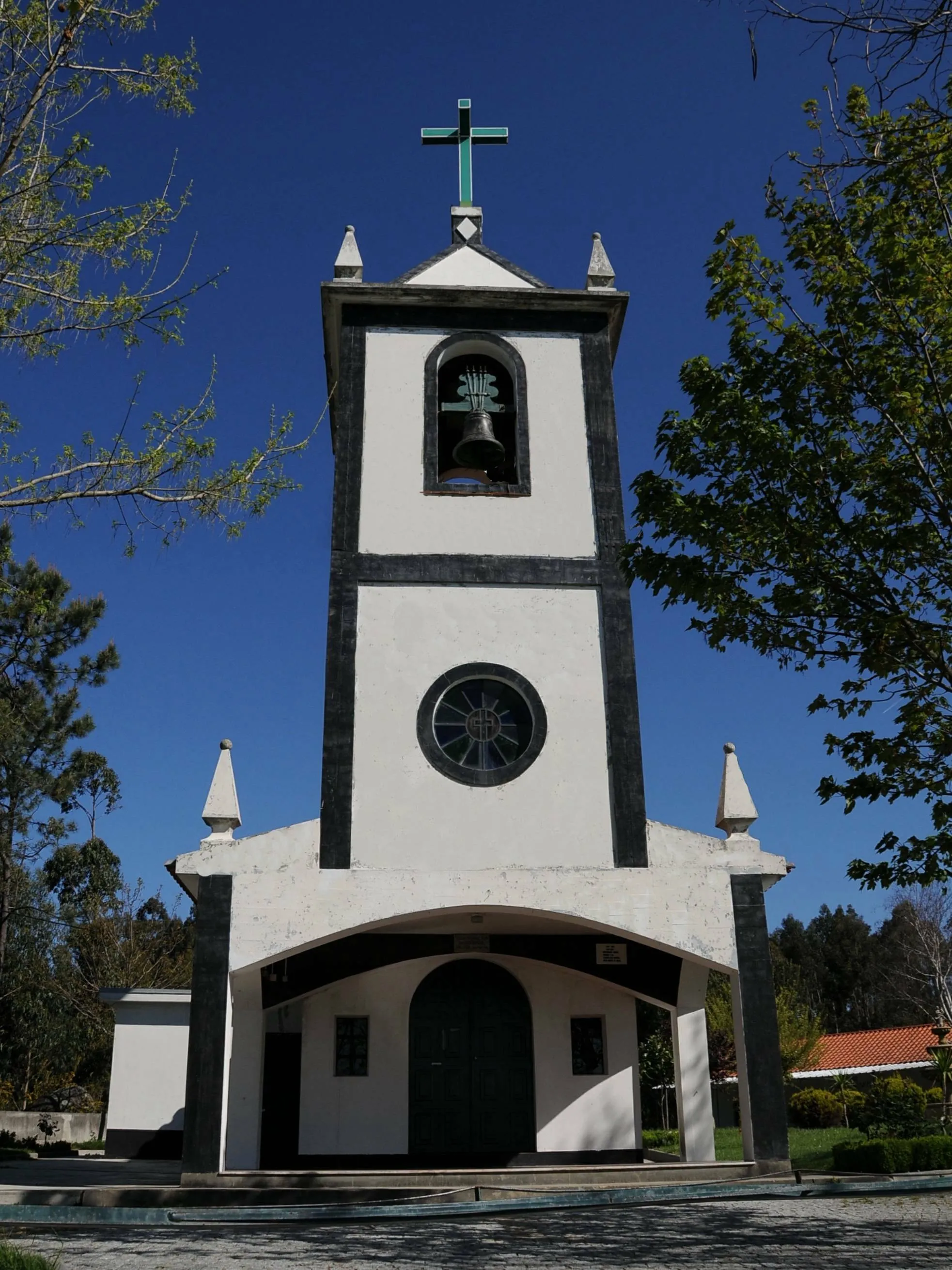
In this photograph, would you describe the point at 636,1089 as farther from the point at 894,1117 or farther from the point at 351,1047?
the point at 351,1047

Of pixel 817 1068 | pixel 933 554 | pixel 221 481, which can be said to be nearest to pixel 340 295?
pixel 221 481

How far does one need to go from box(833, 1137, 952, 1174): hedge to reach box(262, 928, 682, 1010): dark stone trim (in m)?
2.57

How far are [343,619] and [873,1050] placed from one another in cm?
3123

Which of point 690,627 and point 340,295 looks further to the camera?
point 340,295

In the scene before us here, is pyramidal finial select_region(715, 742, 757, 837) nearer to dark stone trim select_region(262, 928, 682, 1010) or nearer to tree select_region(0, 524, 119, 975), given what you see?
dark stone trim select_region(262, 928, 682, 1010)

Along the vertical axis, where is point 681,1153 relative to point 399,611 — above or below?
below

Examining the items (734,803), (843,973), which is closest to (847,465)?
(734,803)

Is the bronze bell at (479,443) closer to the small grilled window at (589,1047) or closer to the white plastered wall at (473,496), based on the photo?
the white plastered wall at (473,496)

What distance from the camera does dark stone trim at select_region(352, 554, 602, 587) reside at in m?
13.4

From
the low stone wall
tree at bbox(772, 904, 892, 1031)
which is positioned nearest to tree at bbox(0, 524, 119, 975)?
the low stone wall

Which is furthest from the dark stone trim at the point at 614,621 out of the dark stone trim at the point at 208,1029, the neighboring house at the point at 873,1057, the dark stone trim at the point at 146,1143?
the neighboring house at the point at 873,1057

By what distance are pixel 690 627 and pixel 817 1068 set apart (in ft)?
105

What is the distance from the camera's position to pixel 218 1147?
Answer: 1070 cm

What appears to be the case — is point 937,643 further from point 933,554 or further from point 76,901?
point 76,901
